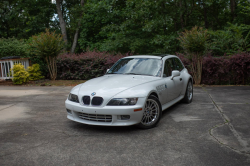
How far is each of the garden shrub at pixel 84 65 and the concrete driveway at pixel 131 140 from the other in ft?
23.6

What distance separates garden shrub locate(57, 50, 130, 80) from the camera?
1307cm

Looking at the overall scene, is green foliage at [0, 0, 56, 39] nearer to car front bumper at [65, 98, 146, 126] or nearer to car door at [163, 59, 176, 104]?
car door at [163, 59, 176, 104]

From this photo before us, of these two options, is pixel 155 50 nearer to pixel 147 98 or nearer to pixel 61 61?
pixel 61 61

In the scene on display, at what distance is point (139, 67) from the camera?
5.63m

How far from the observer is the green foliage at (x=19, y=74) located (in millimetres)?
11930

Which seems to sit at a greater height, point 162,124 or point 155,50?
point 155,50

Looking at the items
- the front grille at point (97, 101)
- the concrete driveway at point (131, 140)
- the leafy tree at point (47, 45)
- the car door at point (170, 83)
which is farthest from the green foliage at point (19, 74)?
the front grille at point (97, 101)

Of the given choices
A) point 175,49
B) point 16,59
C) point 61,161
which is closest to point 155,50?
point 175,49

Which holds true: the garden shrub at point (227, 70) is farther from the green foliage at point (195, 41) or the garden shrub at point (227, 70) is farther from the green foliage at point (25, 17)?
the green foliage at point (25, 17)

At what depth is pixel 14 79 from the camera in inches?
472

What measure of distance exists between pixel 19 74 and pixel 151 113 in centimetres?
959

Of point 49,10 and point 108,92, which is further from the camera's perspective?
point 49,10

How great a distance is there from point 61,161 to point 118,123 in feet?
4.25

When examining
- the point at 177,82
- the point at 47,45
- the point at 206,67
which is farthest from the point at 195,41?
the point at 47,45
